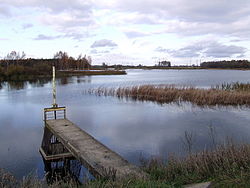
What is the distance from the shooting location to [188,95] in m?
18.0

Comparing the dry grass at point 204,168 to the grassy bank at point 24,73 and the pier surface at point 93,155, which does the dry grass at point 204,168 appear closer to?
the pier surface at point 93,155

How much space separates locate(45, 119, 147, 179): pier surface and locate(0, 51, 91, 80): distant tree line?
7.56 m

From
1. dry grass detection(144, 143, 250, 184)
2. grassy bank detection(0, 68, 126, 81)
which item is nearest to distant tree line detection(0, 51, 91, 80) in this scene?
grassy bank detection(0, 68, 126, 81)

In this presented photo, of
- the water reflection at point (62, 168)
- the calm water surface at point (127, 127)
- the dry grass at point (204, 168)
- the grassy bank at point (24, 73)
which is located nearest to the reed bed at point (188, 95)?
the calm water surface at point (127, 127)

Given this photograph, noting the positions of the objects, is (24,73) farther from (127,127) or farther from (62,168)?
(62,168)

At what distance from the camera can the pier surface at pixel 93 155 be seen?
14.9 ft

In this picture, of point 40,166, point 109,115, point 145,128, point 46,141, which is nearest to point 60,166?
point 40,166

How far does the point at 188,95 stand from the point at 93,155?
1366 centimetres

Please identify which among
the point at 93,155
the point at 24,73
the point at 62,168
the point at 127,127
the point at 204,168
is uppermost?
the point at 24,73

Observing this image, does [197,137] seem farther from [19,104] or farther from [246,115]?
[19,104]

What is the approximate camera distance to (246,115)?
13219 millimetres

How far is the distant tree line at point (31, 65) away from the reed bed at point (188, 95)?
8.35 m

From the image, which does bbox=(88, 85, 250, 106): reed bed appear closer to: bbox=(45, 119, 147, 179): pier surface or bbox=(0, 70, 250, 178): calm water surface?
bbox=(0, 70, 250, 178): calm water surface

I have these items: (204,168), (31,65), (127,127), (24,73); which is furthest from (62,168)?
(31,65)
